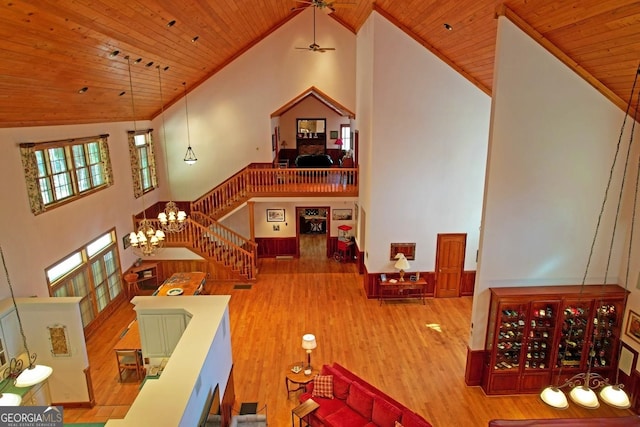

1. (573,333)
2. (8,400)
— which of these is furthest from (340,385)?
(8,400)

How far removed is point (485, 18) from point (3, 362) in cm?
935

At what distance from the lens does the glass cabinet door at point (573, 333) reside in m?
6.83

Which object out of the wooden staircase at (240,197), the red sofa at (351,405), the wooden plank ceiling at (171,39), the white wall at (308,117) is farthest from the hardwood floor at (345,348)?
the white wall at (308,117)

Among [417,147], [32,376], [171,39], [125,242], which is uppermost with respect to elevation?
[171,39]

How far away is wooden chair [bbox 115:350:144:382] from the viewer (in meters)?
7.48

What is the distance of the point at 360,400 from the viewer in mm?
6148

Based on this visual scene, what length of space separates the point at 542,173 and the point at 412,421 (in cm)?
439

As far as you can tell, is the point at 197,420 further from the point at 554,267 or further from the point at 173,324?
the point at 554,267

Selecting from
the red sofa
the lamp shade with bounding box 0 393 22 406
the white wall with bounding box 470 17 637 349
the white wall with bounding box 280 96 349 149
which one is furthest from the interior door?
the lamp shade with bounding box 0 393 22 406

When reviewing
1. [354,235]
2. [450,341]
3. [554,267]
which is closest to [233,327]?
[450,341]

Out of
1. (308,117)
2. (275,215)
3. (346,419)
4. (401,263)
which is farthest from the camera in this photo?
(308,117)

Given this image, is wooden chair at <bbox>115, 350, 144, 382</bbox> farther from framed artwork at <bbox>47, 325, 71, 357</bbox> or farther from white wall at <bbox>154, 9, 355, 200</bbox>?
white wall at <bbox>154, 9, 355, 200</bbox>

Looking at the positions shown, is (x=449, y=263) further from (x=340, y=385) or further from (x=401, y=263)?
(x=340, y=385)

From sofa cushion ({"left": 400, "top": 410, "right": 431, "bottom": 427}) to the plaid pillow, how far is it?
1.32m
